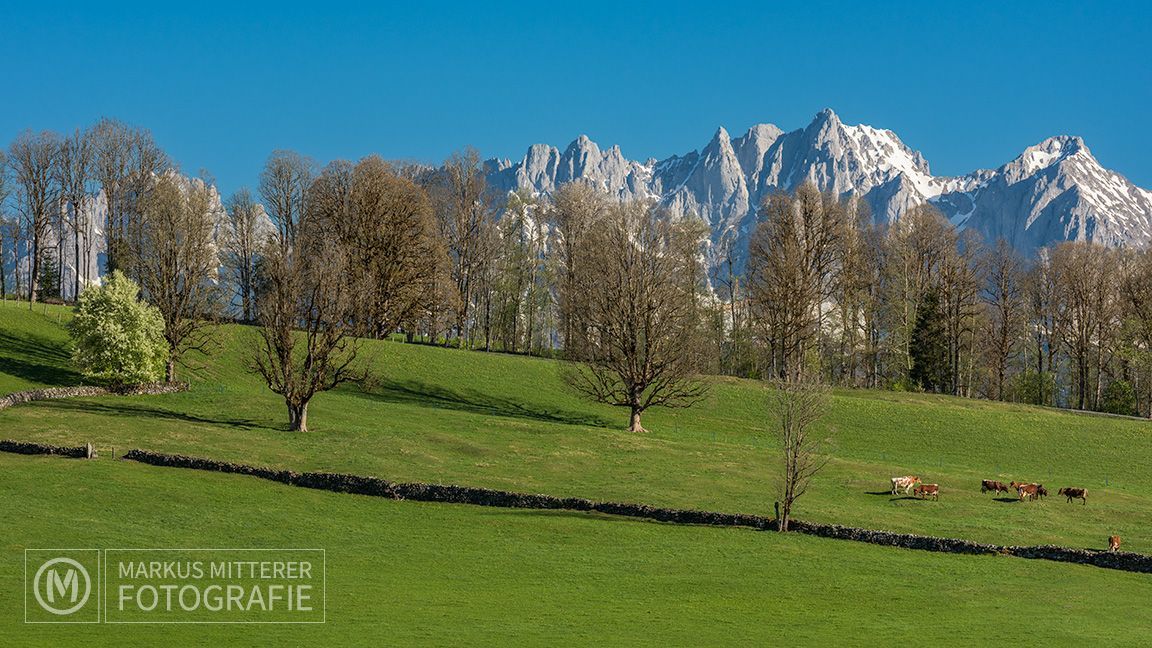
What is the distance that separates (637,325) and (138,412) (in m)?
35.5

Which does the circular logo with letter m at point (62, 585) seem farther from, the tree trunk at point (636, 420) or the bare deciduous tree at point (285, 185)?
the bare deciduous tree at point (285, 185)

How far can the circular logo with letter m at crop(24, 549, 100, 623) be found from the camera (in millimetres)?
28297

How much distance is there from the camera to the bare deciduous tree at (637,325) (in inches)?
2798

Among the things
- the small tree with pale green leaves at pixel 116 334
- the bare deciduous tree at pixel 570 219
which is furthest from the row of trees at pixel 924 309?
the small tree with pale green leaves at pixel 116 334

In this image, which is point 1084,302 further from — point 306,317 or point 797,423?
point 306,317

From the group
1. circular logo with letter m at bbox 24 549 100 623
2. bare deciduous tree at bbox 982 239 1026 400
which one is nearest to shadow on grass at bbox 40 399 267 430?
circular logo with letter m at bbox 24 549 100 623

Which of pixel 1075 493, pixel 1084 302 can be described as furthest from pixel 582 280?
pixel 1084 302

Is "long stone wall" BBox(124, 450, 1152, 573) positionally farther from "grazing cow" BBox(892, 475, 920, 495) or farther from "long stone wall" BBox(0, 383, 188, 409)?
"long stone wall" BBox(0, 383, 188, 409)

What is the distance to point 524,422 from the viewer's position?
68.0m

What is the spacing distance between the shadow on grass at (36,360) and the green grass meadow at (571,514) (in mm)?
251

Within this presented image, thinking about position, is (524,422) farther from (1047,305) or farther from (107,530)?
(1047,305)

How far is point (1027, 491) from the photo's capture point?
5212 centimetres

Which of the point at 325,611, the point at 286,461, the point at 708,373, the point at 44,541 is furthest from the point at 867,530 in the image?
the point at 708,373

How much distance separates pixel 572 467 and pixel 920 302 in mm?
60558
